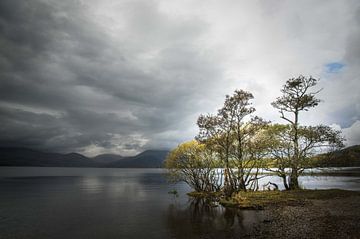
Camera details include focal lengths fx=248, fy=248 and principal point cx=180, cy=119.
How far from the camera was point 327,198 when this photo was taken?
40969 mm

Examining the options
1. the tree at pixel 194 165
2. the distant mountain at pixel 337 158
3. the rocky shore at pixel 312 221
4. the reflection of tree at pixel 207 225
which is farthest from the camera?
the tree at pixel 194 165

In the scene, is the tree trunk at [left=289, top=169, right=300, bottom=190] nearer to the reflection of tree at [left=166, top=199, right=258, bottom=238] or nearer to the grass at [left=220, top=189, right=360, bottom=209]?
the grass at [left=220, top=189, right=360, bottom=209]

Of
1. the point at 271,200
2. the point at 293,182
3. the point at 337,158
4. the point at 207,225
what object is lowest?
the point at 207,225

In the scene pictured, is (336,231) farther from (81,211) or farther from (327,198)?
(81,211)

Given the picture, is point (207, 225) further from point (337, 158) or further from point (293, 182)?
point (337, 158)

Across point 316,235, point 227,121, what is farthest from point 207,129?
point 316,235

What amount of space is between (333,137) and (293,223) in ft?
95.5

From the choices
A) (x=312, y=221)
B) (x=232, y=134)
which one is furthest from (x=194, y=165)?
(x=312, y=221)

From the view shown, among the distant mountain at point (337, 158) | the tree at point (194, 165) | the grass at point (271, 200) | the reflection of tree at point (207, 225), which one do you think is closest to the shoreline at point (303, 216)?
the grass at point (271, 200)

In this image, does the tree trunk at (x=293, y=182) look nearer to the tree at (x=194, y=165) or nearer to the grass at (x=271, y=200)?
the grass at (x=271, y=200)

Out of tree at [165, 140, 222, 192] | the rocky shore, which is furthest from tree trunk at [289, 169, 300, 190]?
the rocky shore

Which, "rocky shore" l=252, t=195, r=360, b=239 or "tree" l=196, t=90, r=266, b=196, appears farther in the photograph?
"tree" l=196, t=90, r=266, b=196

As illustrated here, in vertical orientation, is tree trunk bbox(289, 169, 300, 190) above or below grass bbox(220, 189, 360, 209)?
above

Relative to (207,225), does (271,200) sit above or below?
above
